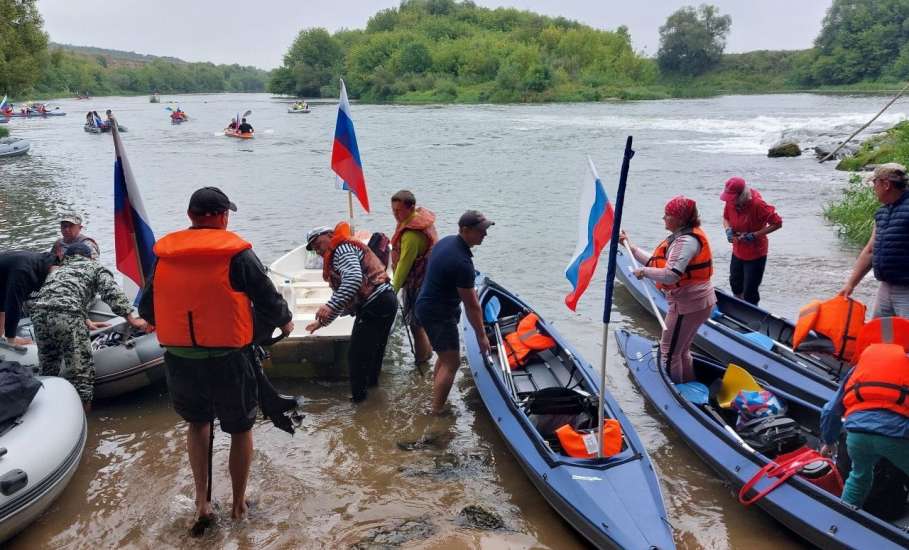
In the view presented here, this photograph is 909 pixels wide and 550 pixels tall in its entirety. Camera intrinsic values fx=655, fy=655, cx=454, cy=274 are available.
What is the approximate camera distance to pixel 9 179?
2164 cm

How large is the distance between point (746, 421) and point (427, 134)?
29606 mm

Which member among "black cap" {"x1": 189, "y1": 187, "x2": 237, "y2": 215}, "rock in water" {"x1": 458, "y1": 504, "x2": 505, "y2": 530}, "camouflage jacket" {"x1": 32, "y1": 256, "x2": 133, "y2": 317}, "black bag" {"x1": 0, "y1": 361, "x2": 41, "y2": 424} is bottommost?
"rock in water" {"x1": 458, "y1": 504, "x2": 505, "y2": 530}

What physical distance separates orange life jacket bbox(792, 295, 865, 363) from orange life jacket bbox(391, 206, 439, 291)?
3.28 m

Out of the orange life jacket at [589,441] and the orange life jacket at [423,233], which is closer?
the orange life jacket at [589,441]

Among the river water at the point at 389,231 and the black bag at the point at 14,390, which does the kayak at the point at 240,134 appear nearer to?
the river water at the point at 389,231

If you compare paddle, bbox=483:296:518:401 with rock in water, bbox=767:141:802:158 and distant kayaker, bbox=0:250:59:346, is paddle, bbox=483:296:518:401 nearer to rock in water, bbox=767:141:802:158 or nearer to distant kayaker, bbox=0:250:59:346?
distant kayaker, bbox=0:250:59:346

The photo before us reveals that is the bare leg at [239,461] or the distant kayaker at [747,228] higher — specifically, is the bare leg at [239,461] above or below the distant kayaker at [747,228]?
below

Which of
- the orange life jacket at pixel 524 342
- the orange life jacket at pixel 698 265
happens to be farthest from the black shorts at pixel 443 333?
the orange life jacket at pixel 698 265

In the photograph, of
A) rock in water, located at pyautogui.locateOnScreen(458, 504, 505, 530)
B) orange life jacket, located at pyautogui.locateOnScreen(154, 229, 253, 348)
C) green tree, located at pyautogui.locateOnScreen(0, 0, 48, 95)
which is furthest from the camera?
green tree, located at pyautogui.locateOnScreen(0, 0, 48, 95)

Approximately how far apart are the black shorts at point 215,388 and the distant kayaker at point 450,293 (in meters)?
1.67

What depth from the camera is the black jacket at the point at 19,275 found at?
5.50m

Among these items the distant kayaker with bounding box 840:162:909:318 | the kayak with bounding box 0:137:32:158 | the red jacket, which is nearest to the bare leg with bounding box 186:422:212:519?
the distant kayaker with bounding box 840:162:909:318

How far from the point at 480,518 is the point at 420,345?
2.48 meters

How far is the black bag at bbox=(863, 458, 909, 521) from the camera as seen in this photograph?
12.9 feet
